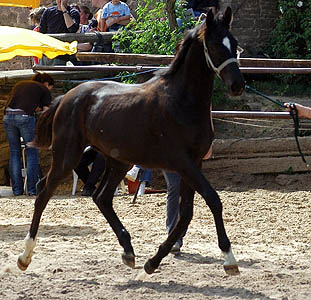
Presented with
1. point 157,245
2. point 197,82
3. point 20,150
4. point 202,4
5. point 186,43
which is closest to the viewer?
point 197,82

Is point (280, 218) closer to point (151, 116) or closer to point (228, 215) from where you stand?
point (228, 215)

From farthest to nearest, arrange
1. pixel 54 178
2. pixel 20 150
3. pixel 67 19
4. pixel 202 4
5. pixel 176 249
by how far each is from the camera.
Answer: pixel 202 4 < pixel 67 19 < pixel 20 150 < pixel 176 249 < pixel 54 178

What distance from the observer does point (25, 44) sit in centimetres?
988

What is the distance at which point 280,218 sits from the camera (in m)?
9.70

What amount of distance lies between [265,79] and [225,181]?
3.39 metres

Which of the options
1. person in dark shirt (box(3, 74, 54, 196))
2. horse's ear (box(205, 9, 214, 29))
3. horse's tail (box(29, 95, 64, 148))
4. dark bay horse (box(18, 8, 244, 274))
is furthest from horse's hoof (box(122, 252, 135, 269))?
person in dark shirt (box(3, 74, 54, 196))

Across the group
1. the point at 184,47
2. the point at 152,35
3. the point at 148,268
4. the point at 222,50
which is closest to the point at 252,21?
the point at 152,35

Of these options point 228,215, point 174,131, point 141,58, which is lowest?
point 228,215

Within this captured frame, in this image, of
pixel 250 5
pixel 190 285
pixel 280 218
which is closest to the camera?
pixel 190 285

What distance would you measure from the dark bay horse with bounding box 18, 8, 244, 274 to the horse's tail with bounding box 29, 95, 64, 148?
0.24m

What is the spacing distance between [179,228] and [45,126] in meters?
2.01

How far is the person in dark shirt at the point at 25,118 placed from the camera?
11.4 meters

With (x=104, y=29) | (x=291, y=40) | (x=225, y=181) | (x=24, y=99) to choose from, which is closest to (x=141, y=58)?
(x=24, y=99)

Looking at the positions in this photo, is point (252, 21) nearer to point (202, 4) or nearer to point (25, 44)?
point (202, 4)
